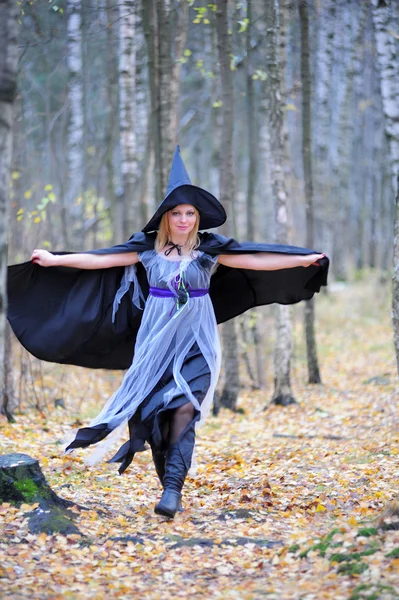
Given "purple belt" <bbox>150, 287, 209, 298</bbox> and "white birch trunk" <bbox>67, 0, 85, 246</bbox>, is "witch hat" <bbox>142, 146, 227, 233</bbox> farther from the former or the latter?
"white birch trunk" <bbox>67, 0, 85, 246</bbox>

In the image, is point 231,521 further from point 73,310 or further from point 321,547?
point 73,310

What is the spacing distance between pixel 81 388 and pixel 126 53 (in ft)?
18.4

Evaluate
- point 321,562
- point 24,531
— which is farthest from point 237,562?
point 24,531

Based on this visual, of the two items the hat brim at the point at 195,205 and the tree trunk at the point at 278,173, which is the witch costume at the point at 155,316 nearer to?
the hat brim at the point at 195,205

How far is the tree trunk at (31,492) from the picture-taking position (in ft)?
16.7

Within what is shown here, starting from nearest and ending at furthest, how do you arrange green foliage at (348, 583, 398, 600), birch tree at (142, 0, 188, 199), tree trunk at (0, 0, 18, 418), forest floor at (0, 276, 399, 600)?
green foliage at (348, 583, 398, 600) → tree trunk at (0, 0, 18, 418) → forest floor at (0, 276, 399, 600) → birch tree at (142, 0, 188, 199)

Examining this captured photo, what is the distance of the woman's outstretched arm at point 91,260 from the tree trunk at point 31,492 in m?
1.64

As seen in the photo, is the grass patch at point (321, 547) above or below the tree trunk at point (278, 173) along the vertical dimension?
below

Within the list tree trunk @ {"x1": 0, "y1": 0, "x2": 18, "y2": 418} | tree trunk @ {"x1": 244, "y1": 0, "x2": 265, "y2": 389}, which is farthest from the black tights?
tree trunk @ {"x1": 244, "y1": 0, "x2": 265, "y2": 389}

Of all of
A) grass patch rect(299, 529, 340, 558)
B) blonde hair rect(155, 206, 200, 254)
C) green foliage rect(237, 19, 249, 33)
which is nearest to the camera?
grass patch rect(299, 529, 340, 558)

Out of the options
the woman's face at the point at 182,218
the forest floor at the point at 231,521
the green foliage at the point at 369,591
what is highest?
the woman's face at the point at 182,218

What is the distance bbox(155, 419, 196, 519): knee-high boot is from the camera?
5.22 m

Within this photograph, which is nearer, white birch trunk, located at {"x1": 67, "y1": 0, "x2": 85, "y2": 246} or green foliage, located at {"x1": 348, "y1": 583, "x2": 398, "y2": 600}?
green foliage, located at {"x1": 348, "y1": 583, "x2": 398, "y2": 600}

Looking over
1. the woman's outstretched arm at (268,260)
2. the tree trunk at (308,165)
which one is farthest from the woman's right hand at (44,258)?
the tree trunk at (308,165)
